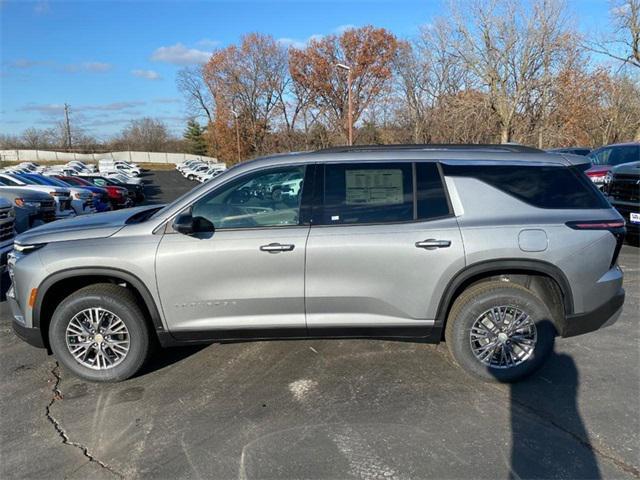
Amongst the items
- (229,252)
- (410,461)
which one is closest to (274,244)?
Answer: (229,252)

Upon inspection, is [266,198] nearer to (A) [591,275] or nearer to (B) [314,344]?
(B) [314,344]

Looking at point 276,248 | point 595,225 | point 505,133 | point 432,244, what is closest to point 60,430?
point 276,248

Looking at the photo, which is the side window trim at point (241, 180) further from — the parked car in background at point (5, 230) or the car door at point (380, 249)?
the parked car in background at point (5, 230)

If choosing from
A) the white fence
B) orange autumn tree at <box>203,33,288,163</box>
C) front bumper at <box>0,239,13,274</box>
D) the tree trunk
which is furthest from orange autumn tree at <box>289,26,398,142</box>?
front bumper at <box>0,239,13,274</box>

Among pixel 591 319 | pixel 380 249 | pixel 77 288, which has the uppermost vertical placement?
pixel 380 249

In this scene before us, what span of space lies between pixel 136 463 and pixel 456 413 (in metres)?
2.07

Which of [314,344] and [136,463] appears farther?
[314,344]

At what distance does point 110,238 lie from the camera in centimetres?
337

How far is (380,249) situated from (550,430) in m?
1.59

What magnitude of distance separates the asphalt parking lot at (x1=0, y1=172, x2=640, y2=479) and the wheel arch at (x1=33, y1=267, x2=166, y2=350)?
53 cm

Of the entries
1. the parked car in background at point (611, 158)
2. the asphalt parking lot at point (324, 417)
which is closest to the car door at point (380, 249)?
the asphalt parking lot at point (324, 417)

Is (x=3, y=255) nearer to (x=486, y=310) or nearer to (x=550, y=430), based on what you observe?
(x=486, y=310)

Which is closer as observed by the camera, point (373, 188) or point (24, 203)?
point (373, 188)

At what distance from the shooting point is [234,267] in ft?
10.8
